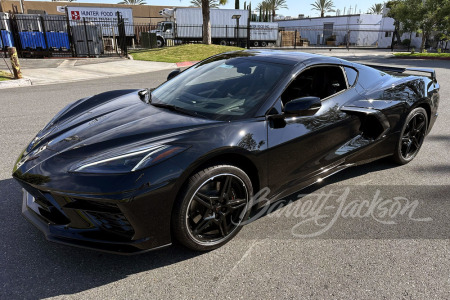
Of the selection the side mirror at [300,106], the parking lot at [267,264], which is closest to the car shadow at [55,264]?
the parking lot at [267,264]

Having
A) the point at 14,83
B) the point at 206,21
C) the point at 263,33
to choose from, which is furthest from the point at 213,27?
the point at 14,83

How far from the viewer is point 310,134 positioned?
9.66 ft

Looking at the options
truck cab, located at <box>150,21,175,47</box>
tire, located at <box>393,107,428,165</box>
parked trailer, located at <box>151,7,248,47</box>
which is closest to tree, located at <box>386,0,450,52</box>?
parked trailer, located at <box>151,7,248,47</box>

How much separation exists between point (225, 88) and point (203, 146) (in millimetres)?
991

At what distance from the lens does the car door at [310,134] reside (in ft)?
9.04

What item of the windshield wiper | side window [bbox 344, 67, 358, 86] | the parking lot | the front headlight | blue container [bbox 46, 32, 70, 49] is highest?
blue container [bbox 46, 32, 70, 49]

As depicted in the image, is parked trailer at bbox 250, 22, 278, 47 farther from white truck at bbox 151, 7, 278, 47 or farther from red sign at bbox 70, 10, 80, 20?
red sign at bbox 70, 10, 80, 20

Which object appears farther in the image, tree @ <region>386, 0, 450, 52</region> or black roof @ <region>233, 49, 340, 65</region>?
tree @ <region>386, 0, 450, 52</region>

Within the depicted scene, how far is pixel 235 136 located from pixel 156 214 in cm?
81

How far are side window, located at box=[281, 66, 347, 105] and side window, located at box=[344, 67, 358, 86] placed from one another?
8 centimetres

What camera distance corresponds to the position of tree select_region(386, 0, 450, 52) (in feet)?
72.2

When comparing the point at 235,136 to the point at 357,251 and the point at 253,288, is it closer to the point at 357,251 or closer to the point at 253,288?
the point at 253,288

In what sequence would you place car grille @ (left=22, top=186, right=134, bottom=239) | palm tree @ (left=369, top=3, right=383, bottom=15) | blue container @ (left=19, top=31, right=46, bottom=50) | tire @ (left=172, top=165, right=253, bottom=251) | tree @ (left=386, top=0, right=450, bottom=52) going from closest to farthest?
car grille @ (left=22, top=186, right=134, bottom=239), tire @ (left=172, top=165, right=253, bottom=251), blue container @ (left=19, top=31, right=46, bottom=50), tree @ (left=386, top=0, right=450, bottom=52), palm tree @ (left=369, top=3, right=383, bottom=15)

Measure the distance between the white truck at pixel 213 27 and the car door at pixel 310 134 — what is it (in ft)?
94.3
